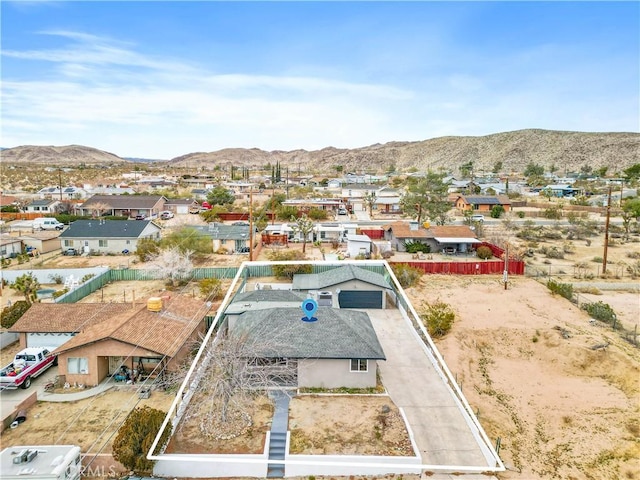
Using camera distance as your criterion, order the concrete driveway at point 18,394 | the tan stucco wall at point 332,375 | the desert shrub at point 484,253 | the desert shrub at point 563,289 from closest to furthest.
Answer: the concrete driveway at point 18,394 < the tan stucco wall at point 332,375 < the desert shrub at point 563,289 < the desert shrub at point 484,253

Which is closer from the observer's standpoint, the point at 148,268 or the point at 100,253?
the point at 148,268

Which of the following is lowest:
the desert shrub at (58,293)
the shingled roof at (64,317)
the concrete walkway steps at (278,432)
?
the concrete walkway steps at (278,432)

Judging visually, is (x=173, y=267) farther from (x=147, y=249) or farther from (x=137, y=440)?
(x=137, y=440)

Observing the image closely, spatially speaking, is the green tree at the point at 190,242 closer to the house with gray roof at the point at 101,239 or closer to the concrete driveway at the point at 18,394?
the house with gray roof at the point at 101,239

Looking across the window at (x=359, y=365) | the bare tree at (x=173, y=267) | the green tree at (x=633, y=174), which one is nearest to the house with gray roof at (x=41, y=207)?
the bare tree at (x=173, y=267)

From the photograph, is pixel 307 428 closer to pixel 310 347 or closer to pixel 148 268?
pixel 310 347

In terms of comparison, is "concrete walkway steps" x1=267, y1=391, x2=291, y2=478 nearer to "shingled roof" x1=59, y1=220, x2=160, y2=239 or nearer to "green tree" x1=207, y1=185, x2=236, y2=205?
"shingled roof" x1=59, y1=220, x2=160, y2=239

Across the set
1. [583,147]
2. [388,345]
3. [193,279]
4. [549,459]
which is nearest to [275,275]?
[193,279]
